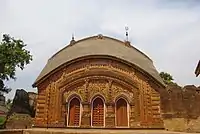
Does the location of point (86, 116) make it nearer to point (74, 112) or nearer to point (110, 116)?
point (74, 112)

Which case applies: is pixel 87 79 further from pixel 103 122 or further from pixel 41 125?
pixel 41 125

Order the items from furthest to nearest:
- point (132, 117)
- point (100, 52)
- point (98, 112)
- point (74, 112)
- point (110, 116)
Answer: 1. point (100, 52)
2. point (74, 112)
3. point (98, 112)
4. point (110, 116)
5. point (132, 117)

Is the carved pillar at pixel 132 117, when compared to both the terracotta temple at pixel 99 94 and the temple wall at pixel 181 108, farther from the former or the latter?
the temple wall at pixel 181 108

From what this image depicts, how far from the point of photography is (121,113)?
55.6 ft

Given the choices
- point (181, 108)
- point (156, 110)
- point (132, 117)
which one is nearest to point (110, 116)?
point (132, 117)

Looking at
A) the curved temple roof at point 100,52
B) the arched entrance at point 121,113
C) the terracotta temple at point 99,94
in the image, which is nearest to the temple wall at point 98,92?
the terracotta temple at point 99,94

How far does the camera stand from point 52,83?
17719mm

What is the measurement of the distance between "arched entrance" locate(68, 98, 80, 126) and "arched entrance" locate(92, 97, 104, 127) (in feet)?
3.34

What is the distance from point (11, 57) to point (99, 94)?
829cm

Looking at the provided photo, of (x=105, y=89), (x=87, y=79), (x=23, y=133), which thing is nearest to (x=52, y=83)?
(x=87, y=79)

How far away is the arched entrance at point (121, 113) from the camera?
16703mm

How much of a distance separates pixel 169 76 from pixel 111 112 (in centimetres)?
1961

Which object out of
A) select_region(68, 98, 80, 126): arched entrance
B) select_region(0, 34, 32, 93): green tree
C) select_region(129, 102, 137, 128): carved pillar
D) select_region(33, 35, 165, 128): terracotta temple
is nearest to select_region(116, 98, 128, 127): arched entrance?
Answer: select_region(33, 35, 165, 128): terracotta temple

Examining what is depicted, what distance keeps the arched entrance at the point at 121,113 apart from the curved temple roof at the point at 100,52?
2606 millimetres
